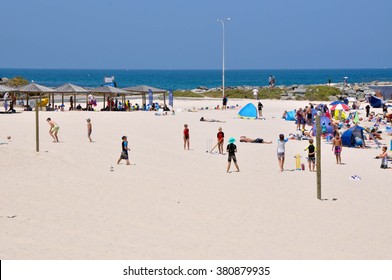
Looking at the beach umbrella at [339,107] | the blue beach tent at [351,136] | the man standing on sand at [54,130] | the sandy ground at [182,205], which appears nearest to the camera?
the sandy ground at [182,205]

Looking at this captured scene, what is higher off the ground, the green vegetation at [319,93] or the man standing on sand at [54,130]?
the green vegetation at [319,93]

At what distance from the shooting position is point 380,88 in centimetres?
6219

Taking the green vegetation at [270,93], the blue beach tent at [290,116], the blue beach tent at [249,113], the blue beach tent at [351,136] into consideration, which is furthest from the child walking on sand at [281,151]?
the green vegetation at [270,93]

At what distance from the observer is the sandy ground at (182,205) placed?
1198cm

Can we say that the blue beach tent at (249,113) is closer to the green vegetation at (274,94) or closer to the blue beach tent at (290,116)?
the blue beach tent at (290,116)

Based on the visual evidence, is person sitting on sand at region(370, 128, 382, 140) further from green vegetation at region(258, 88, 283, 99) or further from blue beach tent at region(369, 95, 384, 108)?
green vegetation at region(258, 88, 283, 99)

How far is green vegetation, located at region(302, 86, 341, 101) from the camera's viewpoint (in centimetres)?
5990

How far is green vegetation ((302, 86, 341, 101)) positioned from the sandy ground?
33.9 meters

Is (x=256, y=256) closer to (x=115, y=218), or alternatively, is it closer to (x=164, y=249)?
(x=164, y=249)

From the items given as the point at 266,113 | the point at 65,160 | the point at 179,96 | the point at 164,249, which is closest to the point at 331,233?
the point at 164,249

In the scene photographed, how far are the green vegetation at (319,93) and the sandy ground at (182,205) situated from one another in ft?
111

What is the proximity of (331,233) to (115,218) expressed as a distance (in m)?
4.12

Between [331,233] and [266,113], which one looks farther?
[266,113]

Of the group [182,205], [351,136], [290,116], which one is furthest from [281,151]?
[290,116]
